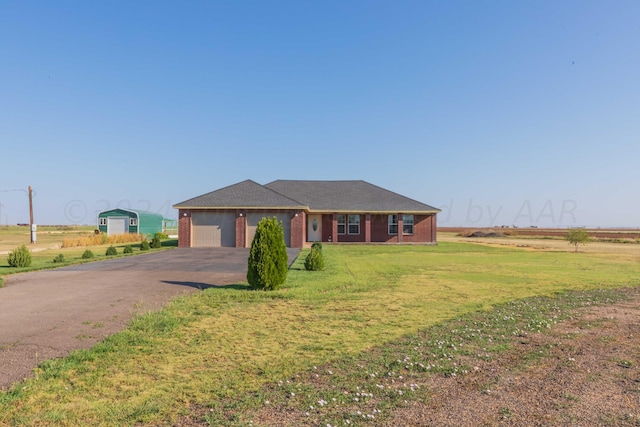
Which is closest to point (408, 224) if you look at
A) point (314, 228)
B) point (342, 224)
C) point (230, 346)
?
point (342, 224)

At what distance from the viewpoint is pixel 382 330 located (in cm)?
702

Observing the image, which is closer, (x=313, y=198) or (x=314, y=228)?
(x=314, y=228)

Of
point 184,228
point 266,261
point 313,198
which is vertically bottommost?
point 266,261

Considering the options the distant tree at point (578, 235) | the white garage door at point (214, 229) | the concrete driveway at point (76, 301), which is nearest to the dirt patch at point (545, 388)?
the concrete driveway at point (76, 301)

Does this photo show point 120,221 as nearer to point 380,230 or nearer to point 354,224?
point 354,224

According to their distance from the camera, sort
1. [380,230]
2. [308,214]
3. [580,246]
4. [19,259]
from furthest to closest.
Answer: [580,246]
[308,214]
[380,230]
[19,259]

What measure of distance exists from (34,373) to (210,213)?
24870 mm

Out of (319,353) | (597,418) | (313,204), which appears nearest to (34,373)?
(319,353)

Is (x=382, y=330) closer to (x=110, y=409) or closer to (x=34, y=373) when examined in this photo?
(x=110, y=409)

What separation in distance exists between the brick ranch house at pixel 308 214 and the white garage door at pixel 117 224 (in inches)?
809

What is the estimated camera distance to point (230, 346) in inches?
236

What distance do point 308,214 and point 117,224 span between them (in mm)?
25755

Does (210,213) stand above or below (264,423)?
above

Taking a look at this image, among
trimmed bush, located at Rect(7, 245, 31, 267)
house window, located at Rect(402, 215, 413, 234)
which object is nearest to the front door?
house window, located at Rect(402, 215, 413, 234)
